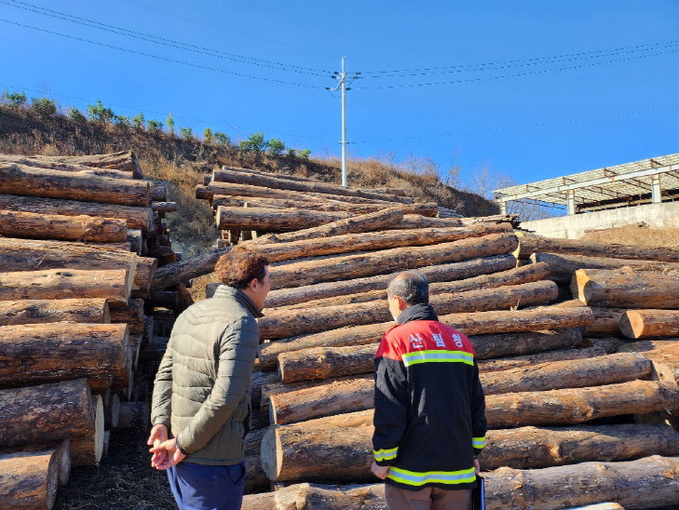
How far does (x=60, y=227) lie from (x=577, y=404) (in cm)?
640

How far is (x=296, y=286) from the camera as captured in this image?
266 inches

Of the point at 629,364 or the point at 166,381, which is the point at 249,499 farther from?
the point at 629,364

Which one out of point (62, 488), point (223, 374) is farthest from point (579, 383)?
point (62, 488)

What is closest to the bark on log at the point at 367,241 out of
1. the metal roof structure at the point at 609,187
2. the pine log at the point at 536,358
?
the pine log at the point at 536,358

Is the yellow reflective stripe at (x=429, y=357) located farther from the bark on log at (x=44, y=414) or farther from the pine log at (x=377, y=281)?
the pine log at (x=377, y=281)

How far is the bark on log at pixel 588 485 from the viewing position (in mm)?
3879

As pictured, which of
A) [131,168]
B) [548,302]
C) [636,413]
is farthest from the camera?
[131,168]

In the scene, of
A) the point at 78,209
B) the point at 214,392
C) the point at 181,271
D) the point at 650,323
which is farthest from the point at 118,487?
the point at 650,323

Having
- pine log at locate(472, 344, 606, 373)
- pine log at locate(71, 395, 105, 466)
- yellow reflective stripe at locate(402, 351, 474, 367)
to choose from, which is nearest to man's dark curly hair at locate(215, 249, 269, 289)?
yellow reflective stripe at locate(402, 351, 474, 367)

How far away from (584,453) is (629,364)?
138cm

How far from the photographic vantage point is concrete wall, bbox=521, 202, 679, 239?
19378 millimetres

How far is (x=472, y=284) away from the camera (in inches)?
259

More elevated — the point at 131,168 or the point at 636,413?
the point at 131,168

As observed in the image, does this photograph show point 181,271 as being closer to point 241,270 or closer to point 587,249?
point 241,270
